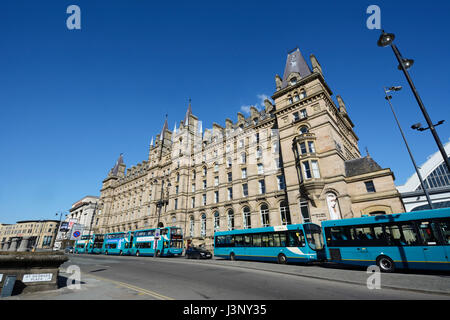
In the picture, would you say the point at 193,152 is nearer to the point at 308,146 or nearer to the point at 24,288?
the point at 308,146

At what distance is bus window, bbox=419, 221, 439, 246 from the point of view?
10.9 metres

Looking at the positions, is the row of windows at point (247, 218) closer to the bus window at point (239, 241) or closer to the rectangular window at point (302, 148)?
the rectangular window at point (302, 148)

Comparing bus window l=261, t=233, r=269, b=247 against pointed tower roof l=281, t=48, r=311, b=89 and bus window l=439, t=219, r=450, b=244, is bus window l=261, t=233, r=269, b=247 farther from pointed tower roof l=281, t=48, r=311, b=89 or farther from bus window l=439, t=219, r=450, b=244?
pointed tower roof l=281, t=48, r=311, b=89

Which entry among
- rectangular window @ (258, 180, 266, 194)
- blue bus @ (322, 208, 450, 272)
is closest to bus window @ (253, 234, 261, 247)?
blue bus @ (322, 208, 450, 272)

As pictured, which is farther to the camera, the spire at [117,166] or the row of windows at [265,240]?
the spire at [117,166]

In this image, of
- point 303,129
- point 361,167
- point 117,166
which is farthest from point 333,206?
point 117,166

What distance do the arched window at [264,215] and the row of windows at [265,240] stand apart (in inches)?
298

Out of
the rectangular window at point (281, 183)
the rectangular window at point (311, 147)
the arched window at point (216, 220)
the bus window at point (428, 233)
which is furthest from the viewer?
the arched window at point (216, 220)

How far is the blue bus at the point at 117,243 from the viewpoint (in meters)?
32.6

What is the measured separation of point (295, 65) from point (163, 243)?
3135 cm

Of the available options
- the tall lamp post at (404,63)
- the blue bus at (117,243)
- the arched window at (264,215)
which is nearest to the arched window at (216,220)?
the arched window at (264,215)

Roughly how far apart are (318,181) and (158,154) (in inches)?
1490

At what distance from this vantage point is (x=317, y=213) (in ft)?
72.0
